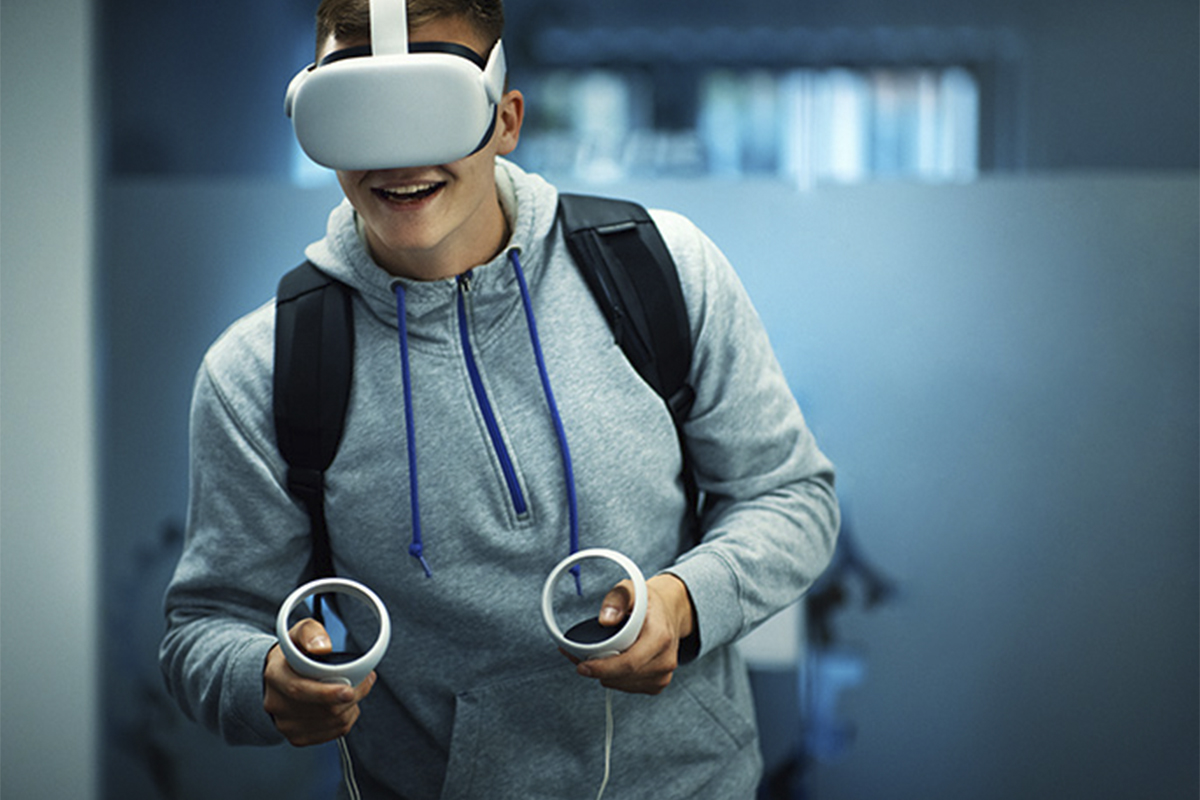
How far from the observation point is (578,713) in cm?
103

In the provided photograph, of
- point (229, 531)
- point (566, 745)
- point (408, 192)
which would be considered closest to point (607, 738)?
point (566, 745)

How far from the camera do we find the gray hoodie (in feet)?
3.26

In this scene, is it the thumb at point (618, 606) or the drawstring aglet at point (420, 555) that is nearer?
the thumb at point (618, 606)

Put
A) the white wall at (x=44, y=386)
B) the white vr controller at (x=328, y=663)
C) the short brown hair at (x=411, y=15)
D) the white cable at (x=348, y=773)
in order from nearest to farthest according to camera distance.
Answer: the white vr controller at (x=328, y=663)
the short brown hair at (x=411, y=15)
the white cable at (x=348, y=773)
the white wall at (x=44, y=386)

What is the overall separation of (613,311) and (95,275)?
145 centimetres

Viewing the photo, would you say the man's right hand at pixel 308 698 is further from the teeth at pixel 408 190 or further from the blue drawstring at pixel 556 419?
the teeth at pixel 408 190

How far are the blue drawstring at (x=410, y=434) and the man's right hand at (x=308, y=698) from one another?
0.13 meters

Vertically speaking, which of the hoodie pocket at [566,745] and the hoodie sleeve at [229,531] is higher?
the hoodie sleeve at [229,531]

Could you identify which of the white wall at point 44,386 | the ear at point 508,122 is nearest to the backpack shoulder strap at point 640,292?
the ear at point 508,122

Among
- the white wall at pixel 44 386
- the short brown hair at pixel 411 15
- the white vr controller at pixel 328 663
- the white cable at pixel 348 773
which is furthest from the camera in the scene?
the white wall at pixel 44 386

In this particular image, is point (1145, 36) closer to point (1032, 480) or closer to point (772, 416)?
point (1032, 480)

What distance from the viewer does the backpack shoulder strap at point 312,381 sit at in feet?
3.23

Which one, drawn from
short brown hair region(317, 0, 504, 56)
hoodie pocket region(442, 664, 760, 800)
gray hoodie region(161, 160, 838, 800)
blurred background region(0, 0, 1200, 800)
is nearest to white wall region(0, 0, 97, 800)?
blurred background region(0, 0, 1200, 800)

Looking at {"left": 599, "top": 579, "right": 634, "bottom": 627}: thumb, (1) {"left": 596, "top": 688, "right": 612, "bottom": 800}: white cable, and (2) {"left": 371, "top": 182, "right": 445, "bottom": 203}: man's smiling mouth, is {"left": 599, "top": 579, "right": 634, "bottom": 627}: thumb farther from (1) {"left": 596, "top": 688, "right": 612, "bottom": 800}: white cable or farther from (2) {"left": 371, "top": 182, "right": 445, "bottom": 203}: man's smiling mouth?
(2) {"left": 371, "top": 182, "right": 445, "bottom": 203}: man's smiling mouth
